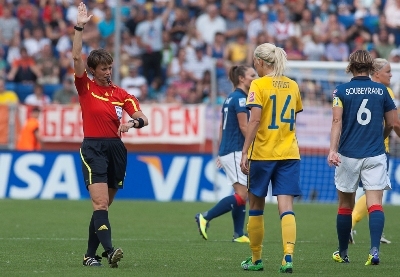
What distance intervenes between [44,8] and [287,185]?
1901cm

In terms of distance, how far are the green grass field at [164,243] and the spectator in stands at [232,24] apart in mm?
7854

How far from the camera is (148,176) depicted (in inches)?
822

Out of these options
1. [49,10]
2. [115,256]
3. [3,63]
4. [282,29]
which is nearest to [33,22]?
[49,10]

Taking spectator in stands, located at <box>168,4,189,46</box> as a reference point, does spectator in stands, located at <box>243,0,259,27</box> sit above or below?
above

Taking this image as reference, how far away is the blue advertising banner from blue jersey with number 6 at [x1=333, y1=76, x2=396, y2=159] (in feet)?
36.2

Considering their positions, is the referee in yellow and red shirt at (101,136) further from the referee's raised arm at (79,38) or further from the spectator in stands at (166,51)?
the spectator in stands at (166,51)

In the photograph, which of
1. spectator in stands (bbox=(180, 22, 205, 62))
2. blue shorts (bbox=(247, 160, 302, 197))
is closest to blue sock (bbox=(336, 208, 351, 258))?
blue shorts (bbox=(247, 160, 302, 197))

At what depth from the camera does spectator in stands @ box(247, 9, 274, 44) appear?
25.5 meters

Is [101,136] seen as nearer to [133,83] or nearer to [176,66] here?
[133,83]

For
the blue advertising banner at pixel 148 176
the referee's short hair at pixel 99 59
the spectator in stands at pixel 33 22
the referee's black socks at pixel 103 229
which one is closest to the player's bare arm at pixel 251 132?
the referee's black socks at pixel 103 229

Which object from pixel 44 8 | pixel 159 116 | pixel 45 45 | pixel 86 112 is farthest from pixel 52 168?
pixel 86 112

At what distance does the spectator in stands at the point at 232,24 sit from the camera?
84.1 feet

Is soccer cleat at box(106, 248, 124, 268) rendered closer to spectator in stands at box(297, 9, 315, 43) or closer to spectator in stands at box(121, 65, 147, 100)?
spectator in stands at box(121, 65, 147, 100)

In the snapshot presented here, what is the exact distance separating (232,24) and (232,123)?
532 inches
